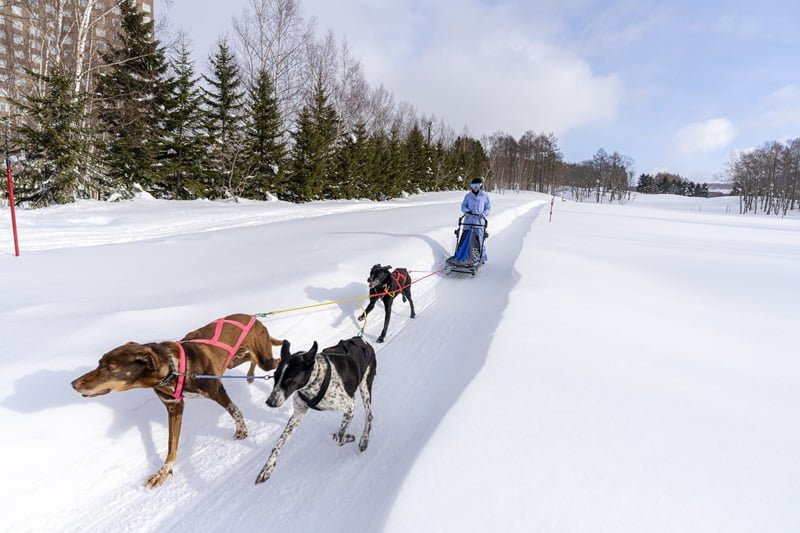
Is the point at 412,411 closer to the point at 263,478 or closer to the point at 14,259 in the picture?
the point at 263,478

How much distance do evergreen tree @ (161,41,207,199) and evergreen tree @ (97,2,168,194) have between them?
356 mm

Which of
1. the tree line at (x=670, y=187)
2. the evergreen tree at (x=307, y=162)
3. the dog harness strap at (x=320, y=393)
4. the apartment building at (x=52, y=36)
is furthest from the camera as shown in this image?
the tree line at (x=670, y=187)

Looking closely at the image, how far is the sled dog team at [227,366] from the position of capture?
2.07 metres

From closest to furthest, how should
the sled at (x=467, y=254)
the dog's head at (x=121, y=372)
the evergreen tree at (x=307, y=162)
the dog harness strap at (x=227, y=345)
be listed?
1. the dog's head at (x=121, y=372)
2. the dog harness strap at (x=227, y=345)
3. the sled at (x=467, y=254)
4. the evergreen tree at (x=307, y=162)

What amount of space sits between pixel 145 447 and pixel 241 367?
3.40 feet

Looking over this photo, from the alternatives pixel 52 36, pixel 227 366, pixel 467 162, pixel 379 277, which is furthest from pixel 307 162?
pixel 467 162

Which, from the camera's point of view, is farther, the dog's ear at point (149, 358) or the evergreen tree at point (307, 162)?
the evergreen tree at point (307, 162)

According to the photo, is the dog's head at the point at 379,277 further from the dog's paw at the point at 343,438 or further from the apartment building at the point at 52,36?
the apartment building at the point at 52,36

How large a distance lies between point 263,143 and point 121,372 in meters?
19.1

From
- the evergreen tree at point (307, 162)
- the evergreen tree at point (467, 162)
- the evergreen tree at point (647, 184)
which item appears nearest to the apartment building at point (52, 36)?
the evergreen tree at point (307, 162)

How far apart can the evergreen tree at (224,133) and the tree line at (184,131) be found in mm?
50

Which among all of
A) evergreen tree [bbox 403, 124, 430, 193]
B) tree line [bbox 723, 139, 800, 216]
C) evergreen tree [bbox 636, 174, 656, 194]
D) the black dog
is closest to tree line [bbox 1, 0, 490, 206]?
evergreen tree [bbox 403, 124, 430, 193]

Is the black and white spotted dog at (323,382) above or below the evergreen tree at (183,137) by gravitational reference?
below

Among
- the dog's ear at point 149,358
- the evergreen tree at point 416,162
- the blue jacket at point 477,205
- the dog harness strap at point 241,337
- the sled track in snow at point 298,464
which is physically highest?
the evergreen tree at point 416,162
